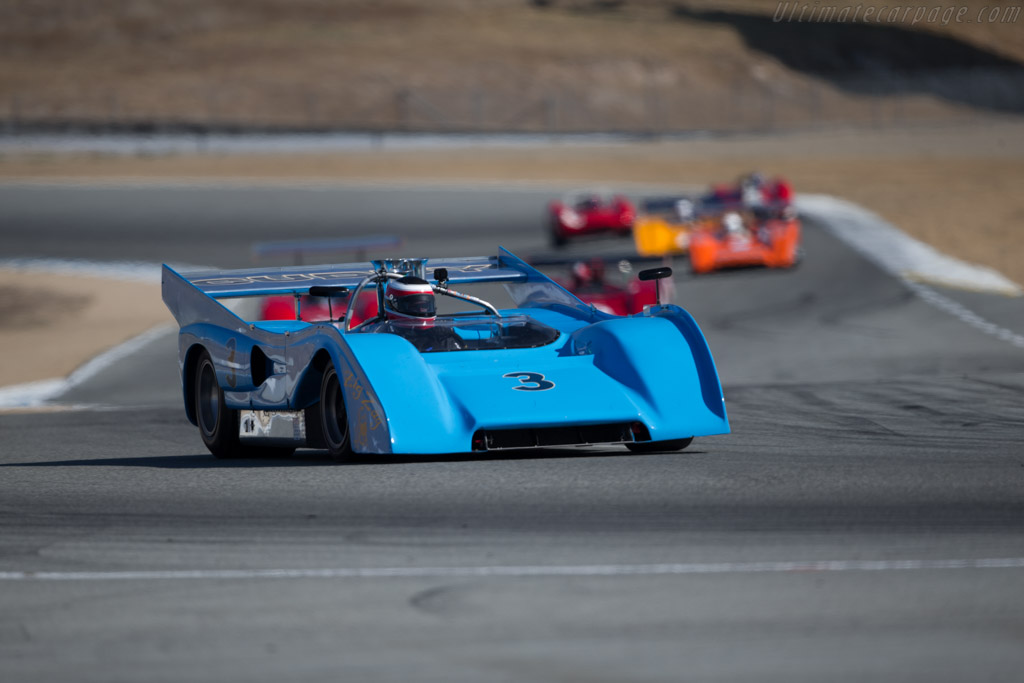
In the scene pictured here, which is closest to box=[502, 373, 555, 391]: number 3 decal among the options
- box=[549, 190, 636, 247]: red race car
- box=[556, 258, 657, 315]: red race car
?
box=[556, 258, 657, 315]: red race car

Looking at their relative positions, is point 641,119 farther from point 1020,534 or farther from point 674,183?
point 1020,534

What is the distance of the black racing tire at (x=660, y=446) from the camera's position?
858 cm

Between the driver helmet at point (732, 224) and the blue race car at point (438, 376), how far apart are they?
1632 cm

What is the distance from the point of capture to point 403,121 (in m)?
68.2

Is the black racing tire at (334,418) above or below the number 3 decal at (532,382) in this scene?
below

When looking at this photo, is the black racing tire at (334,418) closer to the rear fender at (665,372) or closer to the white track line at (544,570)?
the rear fender at (665,372)

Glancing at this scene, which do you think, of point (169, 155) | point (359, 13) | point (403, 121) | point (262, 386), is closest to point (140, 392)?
point (262, 386)

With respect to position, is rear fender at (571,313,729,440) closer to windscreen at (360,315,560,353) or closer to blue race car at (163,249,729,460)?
blue race car at (163,249,729,460)

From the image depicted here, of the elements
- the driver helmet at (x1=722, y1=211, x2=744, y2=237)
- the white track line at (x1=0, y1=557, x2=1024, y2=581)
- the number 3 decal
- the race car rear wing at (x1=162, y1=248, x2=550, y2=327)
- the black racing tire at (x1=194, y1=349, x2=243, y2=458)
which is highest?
the driver helmet at (x1=722, y1=211, x2=744, y2=237)

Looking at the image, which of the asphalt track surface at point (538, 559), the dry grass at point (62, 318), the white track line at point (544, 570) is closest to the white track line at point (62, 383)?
the dry grass at point (62, 318)

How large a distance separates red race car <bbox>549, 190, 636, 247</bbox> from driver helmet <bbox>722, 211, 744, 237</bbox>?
16.8ft

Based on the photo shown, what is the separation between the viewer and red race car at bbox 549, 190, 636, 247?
101ft

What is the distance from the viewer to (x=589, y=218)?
31047 millimetres

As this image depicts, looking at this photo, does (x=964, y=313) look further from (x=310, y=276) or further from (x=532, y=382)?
(x=532, y=382)
